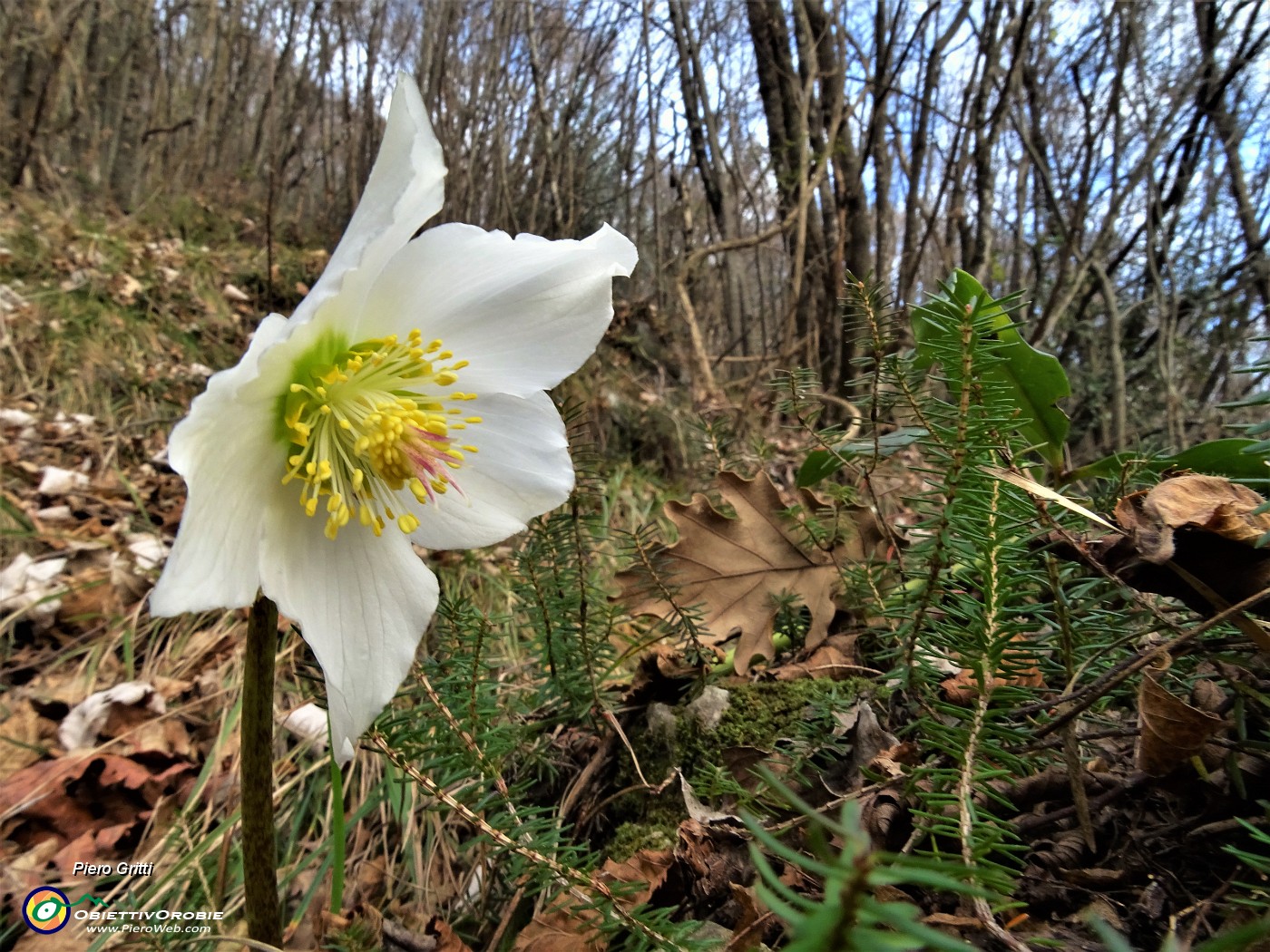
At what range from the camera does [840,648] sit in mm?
1140

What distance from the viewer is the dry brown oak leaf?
3.65 feet

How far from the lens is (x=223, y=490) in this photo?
27.8 inches

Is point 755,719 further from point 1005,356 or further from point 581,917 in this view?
point 1005,356

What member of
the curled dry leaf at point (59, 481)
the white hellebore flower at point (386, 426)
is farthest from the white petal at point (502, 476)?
the curled dry leaf at point (59, 481)

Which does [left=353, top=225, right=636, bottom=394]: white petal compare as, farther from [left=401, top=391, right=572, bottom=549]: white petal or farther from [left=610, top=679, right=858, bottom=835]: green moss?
[left=610, top=679, right=858, bottom=835]: green moss

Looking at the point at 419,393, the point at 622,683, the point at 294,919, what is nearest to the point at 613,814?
the point at 622,683

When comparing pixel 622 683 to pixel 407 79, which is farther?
pixel 622 683

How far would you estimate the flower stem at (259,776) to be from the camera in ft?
2.32

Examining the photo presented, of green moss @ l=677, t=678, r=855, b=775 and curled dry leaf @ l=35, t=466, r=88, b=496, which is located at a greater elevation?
green moss @ l=677, t=678, r=855, b=775

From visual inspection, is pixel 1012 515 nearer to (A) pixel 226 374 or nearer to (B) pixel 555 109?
(A) pixel 226 374

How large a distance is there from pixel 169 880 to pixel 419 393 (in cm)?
97

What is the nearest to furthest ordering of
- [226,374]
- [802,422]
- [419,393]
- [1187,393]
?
[226,374] → [419,393] → [802,422] → [1187,393]

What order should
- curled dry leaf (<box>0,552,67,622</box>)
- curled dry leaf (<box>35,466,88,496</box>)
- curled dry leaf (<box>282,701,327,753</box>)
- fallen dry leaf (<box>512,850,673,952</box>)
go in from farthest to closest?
curled dry leaf (<box>35,466,88,496</box>), curled dry leaf (<box>0,552,67,622</box>), curled dry leaf (<box>282,701,327,753</box>), fallen dry leaf (<box>512,850,673,952</box>)

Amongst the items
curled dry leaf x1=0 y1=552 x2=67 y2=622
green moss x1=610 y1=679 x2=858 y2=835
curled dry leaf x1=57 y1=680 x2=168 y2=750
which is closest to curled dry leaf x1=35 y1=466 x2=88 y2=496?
curled dry leaf x1=0 y1=552 x2=67 y2=622
